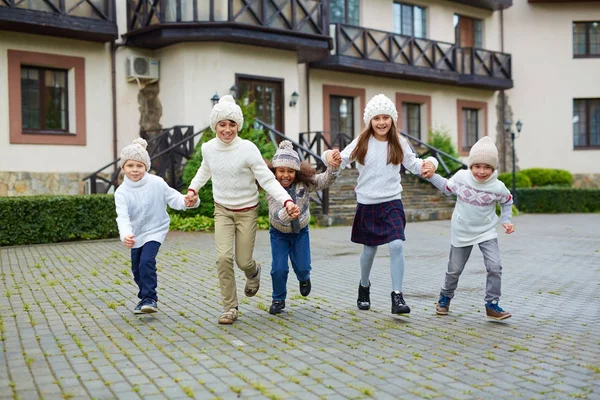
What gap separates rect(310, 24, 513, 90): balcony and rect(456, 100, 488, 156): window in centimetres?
73

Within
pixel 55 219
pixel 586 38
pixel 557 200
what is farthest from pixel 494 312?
pixel 586 38

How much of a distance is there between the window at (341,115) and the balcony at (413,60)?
989 millimetres

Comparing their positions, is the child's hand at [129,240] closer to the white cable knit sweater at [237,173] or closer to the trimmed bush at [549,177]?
the white cable knit sweater at [237,173]

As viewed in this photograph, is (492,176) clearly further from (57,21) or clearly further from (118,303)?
(57,21)

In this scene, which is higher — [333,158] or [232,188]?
[333,158]

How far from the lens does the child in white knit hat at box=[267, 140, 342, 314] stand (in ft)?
19.9

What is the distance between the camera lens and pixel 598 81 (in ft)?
83.2

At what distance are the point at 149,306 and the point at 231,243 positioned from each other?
0.87m

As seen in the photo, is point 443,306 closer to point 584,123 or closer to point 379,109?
point 379,109

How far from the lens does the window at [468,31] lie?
24.5 metres

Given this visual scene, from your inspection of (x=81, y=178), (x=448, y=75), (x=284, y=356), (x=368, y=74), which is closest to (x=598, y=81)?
A: (x=448, y=75)

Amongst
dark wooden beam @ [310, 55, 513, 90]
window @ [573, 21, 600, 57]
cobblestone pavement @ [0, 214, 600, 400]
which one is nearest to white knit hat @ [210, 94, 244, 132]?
cobblestone pavement @ [0, 214, 600, 400]

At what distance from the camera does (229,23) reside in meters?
16.0

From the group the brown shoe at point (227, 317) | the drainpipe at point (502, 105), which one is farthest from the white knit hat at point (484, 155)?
the drainpipe at point (502, 105)
